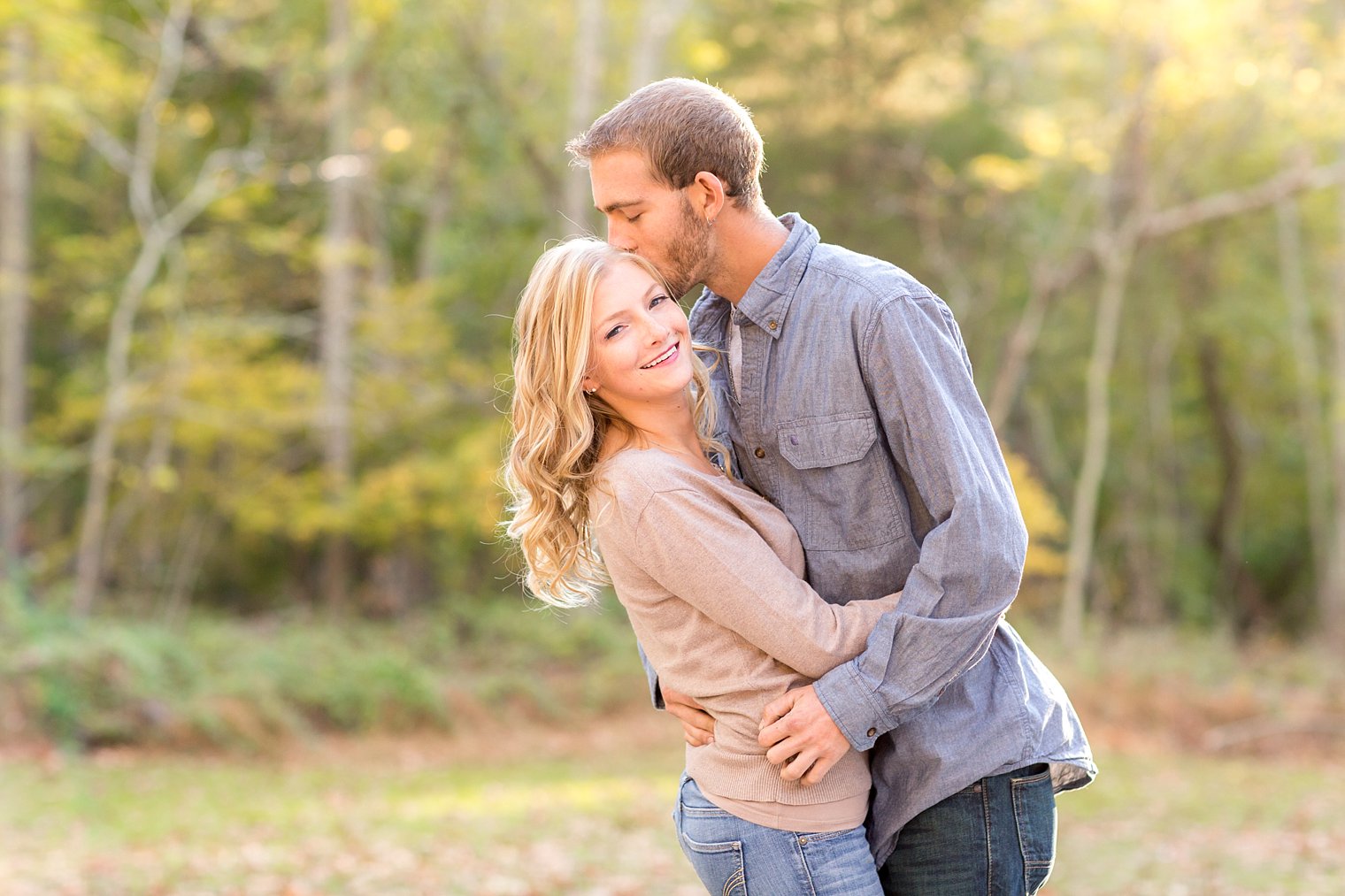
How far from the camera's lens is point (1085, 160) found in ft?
50.1

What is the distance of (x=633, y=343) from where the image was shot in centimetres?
232

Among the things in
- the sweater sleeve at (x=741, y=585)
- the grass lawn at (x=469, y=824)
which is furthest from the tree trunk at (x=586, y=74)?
the sweater sleeve at (x=741, y=585)

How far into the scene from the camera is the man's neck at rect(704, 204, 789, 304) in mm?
2389

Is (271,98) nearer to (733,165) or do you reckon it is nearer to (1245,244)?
(1245,244)

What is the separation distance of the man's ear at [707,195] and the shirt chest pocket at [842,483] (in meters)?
0.40

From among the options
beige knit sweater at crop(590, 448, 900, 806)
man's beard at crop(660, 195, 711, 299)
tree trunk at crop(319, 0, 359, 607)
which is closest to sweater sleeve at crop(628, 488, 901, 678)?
beige knit sweater at crop(590, 448, 900, 806)

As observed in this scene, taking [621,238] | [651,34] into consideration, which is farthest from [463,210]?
[621,238]

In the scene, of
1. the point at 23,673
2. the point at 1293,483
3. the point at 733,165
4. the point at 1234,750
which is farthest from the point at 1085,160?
the point at 733,165

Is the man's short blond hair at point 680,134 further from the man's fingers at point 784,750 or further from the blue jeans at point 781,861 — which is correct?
the blue jeans at point 781,861

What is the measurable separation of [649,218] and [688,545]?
23.2 inches

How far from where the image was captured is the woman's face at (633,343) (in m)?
2.31

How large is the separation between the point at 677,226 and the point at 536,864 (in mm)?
5520

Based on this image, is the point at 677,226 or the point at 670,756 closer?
the point at 677,226

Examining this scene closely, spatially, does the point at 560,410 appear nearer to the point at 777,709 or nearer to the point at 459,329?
the point at 777,709
